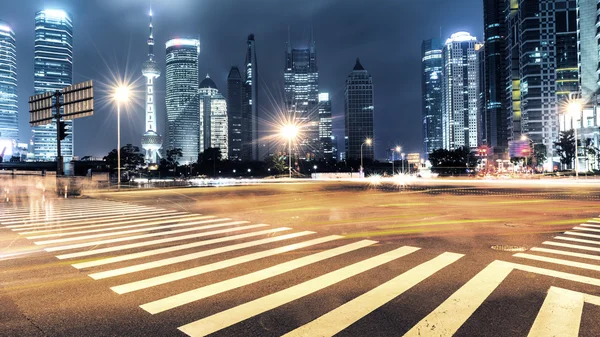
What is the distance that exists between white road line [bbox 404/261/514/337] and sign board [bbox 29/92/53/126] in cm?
3285

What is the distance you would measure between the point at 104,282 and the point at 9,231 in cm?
746

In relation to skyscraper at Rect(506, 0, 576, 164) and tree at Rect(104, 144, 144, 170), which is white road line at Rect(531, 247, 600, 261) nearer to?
tree at Rect(104, 144, 144, 170)

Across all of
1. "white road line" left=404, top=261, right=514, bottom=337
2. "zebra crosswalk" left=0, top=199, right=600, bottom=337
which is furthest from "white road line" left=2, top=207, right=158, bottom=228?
"white road line" left=404, top=261, right=514, bottom=337

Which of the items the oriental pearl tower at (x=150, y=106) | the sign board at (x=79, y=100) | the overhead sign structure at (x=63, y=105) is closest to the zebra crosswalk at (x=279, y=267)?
the sign board at (x=79, y=100)

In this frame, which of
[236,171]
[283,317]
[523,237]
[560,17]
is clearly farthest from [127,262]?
[560,17]

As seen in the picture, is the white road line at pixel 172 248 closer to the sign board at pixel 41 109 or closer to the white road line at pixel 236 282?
the white road line at pixel 236 282

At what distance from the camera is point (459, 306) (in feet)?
15.5

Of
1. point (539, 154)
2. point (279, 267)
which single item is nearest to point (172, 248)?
point (279, 267)

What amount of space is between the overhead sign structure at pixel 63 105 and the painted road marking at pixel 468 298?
2884 centimetres

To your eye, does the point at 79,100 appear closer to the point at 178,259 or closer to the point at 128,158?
the point at 178,259

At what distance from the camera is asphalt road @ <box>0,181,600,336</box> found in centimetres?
425

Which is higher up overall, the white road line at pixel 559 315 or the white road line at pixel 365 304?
the white road line at pixel 365 304

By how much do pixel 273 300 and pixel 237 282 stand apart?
1006mm

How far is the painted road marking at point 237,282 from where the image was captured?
193 inches
